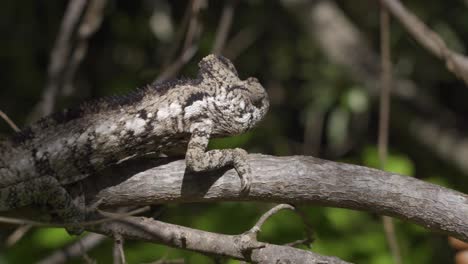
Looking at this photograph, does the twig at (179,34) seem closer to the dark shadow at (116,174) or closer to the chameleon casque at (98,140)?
the chameleon casque at (98,140)

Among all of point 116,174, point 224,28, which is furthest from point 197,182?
point 224,28

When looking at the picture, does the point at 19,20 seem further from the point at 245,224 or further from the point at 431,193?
the point at 431,193

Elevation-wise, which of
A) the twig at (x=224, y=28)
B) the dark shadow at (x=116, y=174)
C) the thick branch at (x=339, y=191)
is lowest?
the thick branch at (x=339, y=191)

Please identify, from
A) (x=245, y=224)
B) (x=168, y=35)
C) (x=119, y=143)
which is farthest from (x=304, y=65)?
(x=119, y=143)

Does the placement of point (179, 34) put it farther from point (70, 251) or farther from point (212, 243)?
point (212, 243)

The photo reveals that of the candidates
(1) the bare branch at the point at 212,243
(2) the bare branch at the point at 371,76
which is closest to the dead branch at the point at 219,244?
(1) the bare branch at the point at 212,243

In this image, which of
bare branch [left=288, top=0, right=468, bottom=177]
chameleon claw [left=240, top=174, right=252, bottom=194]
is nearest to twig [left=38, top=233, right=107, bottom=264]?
chameleon claw [left=240, top=174, right=252, bottom=194]
